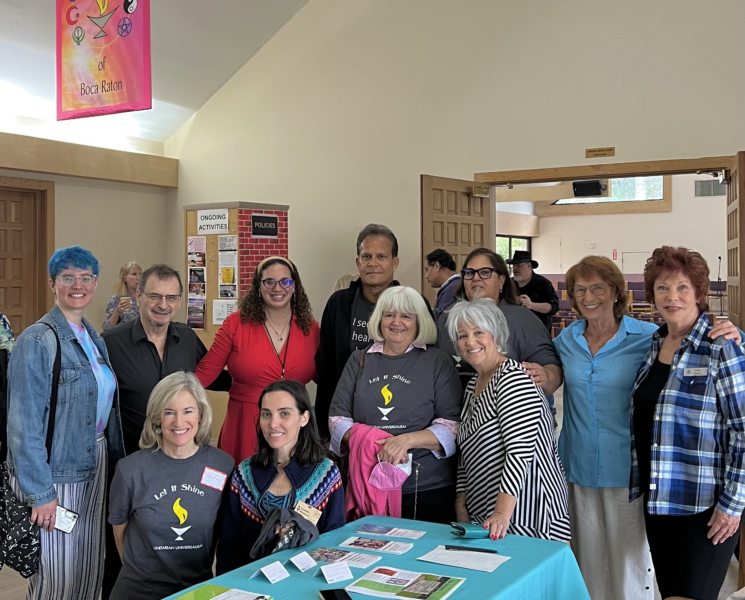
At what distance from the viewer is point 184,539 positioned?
2.54 meters

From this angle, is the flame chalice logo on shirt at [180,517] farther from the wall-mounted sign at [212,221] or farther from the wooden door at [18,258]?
the wooden door at [18,258]

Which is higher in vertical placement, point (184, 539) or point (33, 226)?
point (33, 226)

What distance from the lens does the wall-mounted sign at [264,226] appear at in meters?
6.79

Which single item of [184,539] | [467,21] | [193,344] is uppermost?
[467,21]

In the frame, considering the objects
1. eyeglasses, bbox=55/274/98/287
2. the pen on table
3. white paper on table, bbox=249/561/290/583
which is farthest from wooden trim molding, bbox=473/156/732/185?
white paper on table, bbox=249/561/290/583

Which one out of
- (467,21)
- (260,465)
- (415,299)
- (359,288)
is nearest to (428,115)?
(467,21)

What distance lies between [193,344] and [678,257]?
2.06m

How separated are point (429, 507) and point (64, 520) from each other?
4.55 ft

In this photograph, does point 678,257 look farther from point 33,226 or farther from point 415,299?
point 33,226

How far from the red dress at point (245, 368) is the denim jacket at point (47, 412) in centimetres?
70

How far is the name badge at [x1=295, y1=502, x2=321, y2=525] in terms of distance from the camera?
2.47 m

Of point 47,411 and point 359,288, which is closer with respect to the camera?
point 47,411

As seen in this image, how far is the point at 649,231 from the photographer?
1819cm

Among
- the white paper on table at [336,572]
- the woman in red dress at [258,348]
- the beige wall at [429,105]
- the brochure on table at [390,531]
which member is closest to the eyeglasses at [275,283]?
the woman in red dress at [258,348]
